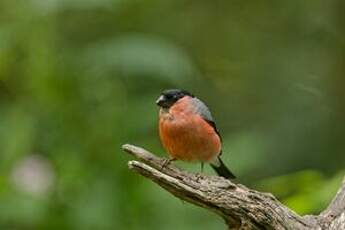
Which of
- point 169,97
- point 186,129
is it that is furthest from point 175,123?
point 169,97

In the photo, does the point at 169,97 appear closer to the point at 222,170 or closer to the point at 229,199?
the point at 222,170

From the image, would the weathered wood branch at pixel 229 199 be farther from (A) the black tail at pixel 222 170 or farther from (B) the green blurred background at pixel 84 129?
(A) the black tail at pixel 222 170

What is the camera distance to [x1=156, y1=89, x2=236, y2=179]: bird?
402 centimetres

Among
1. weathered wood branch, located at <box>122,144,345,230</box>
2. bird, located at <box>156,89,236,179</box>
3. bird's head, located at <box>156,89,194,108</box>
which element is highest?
bird's head, located at <box>156,89,194,108</box>

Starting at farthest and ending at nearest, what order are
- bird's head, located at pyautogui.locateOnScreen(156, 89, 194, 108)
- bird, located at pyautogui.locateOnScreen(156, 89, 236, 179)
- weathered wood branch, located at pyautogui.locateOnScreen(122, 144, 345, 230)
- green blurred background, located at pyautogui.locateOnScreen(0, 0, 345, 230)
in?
1. green blurred background, located at pyautogui.locateOnScreen(0, 0, 345, 230)
2. bird's head, located at pyautogui.locateOnScreen(156, 89, 194, 108)
3. bird, located at pyautogui.locateOnScreen(156, 89, 236, 179)
4. weathered wood branch, located at pyautogui.locateOnScreen(122, 144, 345, 230)

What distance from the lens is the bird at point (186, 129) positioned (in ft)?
13.2

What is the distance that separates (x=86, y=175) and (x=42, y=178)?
0.63 ft

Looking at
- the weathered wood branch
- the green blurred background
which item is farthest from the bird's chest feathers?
the green blurred background

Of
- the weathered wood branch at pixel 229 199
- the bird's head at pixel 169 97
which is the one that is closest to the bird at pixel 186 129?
the bird's head at pixel 169 97

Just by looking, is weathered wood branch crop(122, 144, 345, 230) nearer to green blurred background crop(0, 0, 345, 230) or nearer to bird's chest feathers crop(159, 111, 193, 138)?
bird's chest feathers crop(159, 111, 193, 138)

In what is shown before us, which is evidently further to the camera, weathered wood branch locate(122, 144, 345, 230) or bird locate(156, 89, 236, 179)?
bird locate(156, 89, 236, 179)

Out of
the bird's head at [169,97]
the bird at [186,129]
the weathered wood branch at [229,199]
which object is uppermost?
the bird's head at [169,97]

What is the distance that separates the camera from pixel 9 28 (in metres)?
4.82

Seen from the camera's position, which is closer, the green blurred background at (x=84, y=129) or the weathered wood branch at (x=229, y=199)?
the weathered wood branch at (x=229, y=199)
